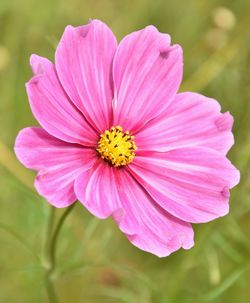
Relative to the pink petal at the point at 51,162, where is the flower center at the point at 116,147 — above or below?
below

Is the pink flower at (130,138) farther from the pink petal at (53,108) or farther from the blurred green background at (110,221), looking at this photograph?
the blurred green background at (110,221)

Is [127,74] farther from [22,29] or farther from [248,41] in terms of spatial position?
[22,29]

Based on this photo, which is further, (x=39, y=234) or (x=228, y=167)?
(x=39, y=234)

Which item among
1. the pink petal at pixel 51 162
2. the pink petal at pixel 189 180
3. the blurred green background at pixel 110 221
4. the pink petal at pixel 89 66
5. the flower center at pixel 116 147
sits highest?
the pink petal at pixel 89 66

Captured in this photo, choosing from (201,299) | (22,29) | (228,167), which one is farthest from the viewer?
(22,29)

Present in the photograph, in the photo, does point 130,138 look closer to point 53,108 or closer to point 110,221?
point 53,108

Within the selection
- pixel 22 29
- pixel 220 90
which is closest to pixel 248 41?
pixel 220 90

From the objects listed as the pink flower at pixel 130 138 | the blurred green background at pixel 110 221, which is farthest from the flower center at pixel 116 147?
the blurred green background at pixel 110 221
